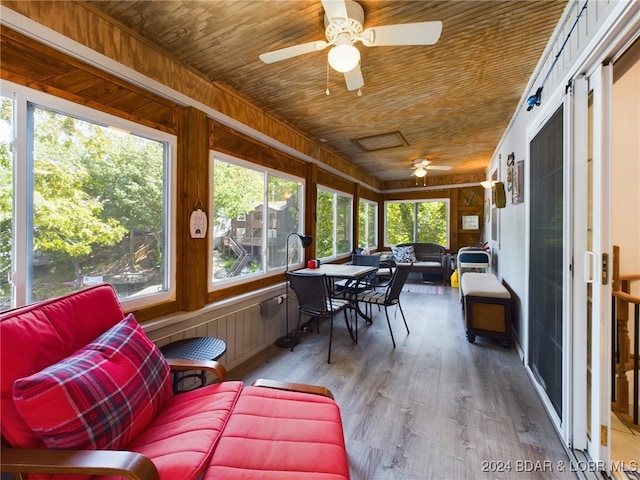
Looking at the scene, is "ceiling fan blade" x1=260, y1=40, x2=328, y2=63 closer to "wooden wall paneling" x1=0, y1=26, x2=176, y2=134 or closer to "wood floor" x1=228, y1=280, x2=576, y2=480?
"wooden wall paneling" x1=0, y1=26, x2=176, y2=134

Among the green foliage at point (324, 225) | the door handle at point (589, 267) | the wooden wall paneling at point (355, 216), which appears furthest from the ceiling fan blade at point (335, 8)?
the wooden wall paneling at point (355, 216)

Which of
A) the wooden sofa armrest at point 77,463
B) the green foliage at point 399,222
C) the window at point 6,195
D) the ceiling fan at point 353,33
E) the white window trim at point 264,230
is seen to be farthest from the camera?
the green foliage at point 399,222

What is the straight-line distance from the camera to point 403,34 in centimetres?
157

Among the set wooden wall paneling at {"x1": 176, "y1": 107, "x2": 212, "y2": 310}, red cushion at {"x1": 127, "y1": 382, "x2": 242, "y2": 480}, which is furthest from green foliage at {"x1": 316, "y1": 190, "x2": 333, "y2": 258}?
red cushion at {"x1": 127, "y1": 382, "x2": 242, "y2": 480}

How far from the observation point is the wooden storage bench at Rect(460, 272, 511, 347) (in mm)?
3016

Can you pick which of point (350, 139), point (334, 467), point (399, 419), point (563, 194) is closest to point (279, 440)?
point (334, 467)

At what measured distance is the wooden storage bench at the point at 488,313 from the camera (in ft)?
9.89

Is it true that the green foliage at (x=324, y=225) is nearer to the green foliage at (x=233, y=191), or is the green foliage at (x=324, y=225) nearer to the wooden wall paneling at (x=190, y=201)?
the green foliage at (x=233, y=191)

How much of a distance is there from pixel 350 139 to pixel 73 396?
3946mm

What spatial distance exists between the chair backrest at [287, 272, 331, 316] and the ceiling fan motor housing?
1958 mm

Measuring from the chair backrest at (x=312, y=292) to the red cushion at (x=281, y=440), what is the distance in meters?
→ 1.46

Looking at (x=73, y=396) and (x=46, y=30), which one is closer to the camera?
(x=73, y=396)

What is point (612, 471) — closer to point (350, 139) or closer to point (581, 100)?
point (581, 100)

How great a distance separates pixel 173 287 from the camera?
2223 millimetres
